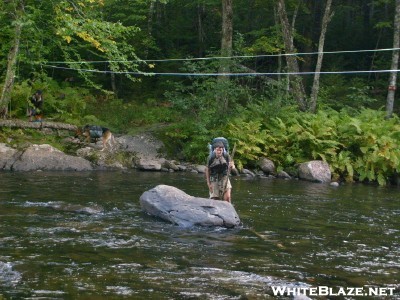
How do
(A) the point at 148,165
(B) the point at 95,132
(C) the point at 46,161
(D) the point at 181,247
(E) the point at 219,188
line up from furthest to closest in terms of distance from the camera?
(B) the point at 95,132 → (A) the point at 148,165 → (C) the point at 46,161 → (E) the point at 219,188 → (D) the point at 181,247

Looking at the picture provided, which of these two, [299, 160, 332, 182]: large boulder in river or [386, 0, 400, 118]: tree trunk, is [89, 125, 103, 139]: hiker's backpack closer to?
[299, 160, 332, 182]: large boulder in river

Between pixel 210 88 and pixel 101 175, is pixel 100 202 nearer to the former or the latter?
pixel 101 175

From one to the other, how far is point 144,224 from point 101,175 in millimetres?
7364

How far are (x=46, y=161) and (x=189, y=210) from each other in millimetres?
8957

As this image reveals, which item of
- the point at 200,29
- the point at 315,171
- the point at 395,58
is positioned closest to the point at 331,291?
the point at 315,171

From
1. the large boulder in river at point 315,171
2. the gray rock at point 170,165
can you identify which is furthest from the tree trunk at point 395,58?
the gray rock at point 170,165

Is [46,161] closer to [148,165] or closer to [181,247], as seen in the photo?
[148,165]

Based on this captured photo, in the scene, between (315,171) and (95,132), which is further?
(95,132)

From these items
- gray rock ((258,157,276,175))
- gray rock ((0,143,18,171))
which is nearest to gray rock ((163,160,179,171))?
gray rock ((258,157,276,175))

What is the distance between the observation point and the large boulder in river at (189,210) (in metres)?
11.0

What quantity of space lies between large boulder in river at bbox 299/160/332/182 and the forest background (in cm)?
49

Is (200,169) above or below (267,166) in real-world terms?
below

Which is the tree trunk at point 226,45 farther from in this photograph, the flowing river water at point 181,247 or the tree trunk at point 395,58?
the flowing river water at point 181,247

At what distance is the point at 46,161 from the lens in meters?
18.8
